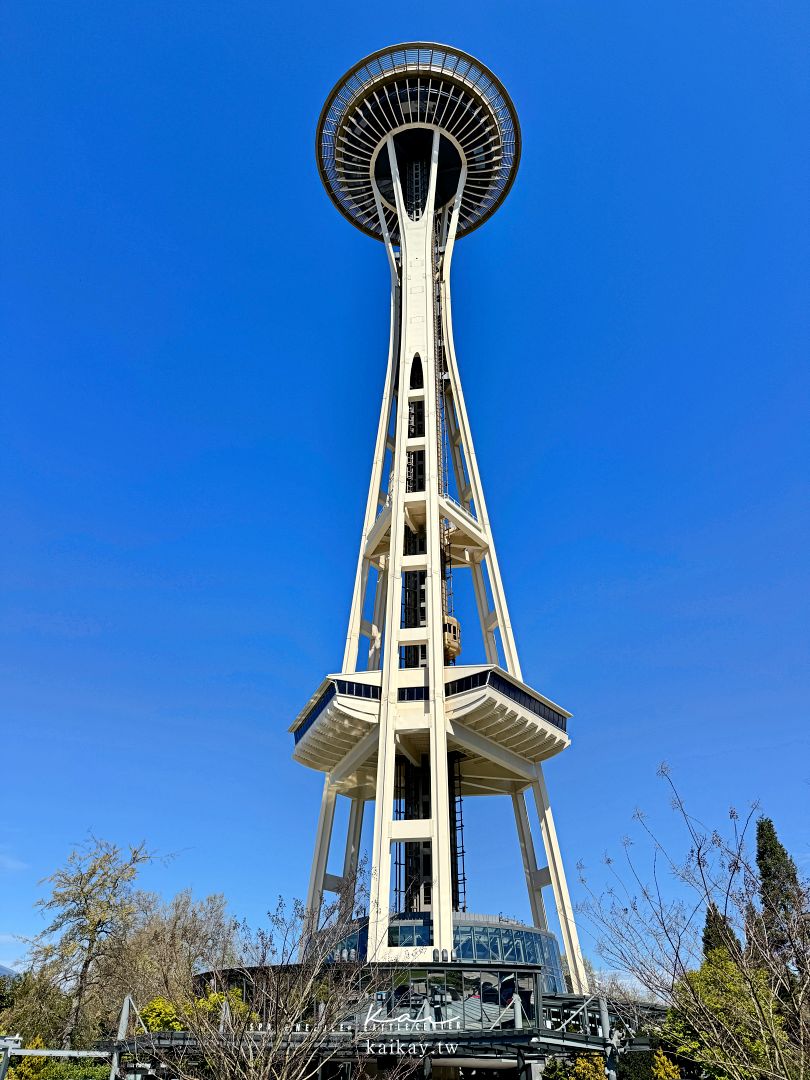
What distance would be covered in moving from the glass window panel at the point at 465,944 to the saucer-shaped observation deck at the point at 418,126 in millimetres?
41107

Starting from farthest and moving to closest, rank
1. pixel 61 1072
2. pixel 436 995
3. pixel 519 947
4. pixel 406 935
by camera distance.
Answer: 1. pixel 519 947
2. pixel 406 935
3. pixel 61 1072
4. pixel 436 995

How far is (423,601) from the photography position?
139 feet

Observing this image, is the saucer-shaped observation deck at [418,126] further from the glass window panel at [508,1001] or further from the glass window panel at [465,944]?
the glass window panel at [508,1001]

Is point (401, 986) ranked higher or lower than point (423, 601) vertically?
lower

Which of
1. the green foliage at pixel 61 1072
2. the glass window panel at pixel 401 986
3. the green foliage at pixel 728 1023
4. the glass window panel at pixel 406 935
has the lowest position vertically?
the green foliage at pixel 728 1023

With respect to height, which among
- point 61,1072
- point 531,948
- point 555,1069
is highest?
point 531,948

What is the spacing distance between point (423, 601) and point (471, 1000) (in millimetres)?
21986

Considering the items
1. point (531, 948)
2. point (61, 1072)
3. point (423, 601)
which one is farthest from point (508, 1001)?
point (423, 601)

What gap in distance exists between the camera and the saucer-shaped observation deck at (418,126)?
47688 mm

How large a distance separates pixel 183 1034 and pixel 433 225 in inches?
1717

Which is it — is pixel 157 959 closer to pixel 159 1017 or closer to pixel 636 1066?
pixel 159 1017

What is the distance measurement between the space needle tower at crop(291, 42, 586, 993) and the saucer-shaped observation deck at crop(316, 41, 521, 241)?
94 millimetres

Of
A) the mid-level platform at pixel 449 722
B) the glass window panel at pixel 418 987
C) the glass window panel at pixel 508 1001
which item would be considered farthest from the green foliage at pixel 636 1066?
the mid-level platform at pixel 449 722

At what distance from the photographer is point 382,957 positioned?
90.9ft
